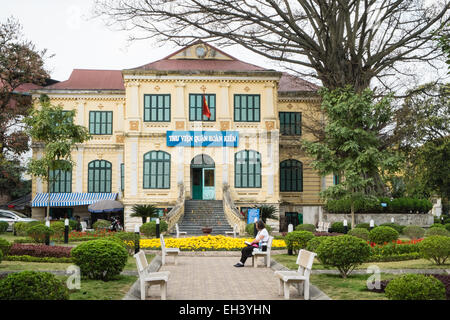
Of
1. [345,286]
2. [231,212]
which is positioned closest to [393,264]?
[345,286]

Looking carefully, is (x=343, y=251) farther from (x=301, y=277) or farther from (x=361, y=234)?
(x=361, y=234)

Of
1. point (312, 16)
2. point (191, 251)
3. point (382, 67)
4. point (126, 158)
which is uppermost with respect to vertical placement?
point (312, 16)

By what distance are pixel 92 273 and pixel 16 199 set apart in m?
36.9

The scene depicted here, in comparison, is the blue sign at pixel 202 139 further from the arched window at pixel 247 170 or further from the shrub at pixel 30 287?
the shrub at pixel 30 287

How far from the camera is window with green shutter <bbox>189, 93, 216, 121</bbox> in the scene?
33812 mm

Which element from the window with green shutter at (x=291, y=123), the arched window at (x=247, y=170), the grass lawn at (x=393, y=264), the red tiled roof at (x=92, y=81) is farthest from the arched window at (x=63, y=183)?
the grass lawn at (x=393, y=264)

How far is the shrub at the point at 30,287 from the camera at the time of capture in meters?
7.30

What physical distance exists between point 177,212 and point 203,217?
6.37 ft

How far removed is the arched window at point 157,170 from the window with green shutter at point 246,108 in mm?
5470

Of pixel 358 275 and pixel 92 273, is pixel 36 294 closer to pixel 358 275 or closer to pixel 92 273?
pixel 92 273

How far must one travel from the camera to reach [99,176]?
127ft

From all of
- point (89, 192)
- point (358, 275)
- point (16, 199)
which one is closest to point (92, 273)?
point (358, 275)

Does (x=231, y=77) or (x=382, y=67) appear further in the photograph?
(x=231, y=77)

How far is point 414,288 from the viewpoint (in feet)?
27.0
